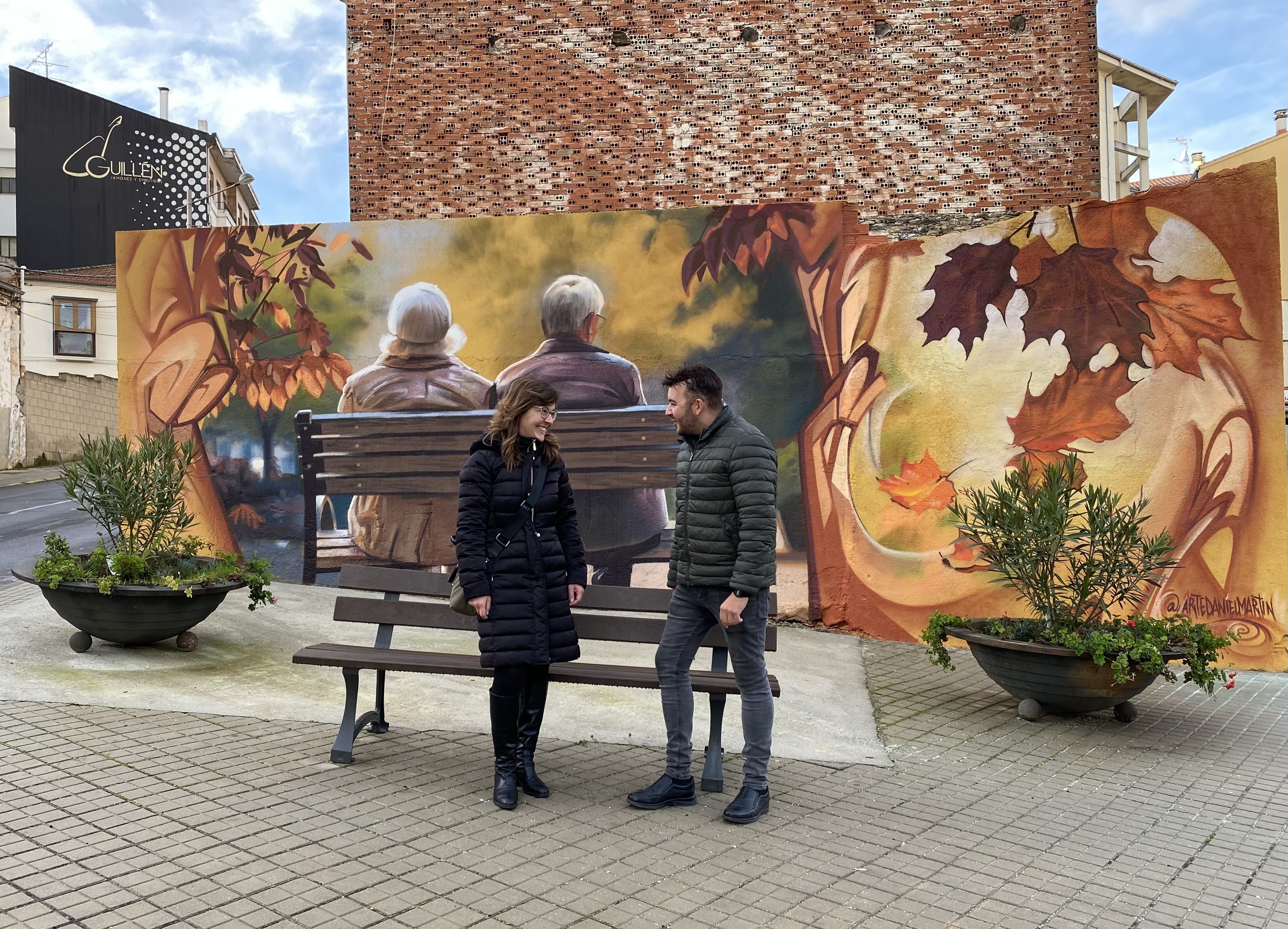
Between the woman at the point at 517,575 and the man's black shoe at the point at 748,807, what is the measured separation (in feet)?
2.74

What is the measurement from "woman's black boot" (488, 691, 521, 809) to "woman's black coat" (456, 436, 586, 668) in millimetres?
190

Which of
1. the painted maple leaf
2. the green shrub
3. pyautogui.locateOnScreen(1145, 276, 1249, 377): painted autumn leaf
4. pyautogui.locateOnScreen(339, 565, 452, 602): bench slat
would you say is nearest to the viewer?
pyautogui.locateOnScreen(339, 565, 452, 602): bench slat

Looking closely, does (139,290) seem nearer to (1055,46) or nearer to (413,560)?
(413,560)

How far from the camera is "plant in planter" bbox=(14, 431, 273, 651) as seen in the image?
21.5ft

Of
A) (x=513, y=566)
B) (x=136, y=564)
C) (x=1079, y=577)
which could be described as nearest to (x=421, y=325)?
(x=136, y=564)

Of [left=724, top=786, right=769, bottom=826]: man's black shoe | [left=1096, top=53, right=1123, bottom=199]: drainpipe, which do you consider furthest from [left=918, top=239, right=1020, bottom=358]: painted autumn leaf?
[left=1096, top=53, right=1123, bottom=199]: drainpipe

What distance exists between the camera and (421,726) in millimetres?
5598

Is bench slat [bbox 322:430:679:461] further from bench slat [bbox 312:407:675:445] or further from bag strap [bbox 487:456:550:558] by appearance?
bag strap [bbox 487:456:550:558]

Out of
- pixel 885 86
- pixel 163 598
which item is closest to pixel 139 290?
pixel 163 598

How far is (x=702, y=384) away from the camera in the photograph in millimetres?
4414

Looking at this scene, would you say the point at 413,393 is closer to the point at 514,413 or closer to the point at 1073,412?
the point at 514,413

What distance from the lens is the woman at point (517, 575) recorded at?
4371 millimetres

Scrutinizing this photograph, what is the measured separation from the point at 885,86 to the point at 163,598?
1270cm

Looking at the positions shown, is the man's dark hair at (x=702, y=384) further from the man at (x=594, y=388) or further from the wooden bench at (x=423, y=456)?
the man at (x=594, y=388)
